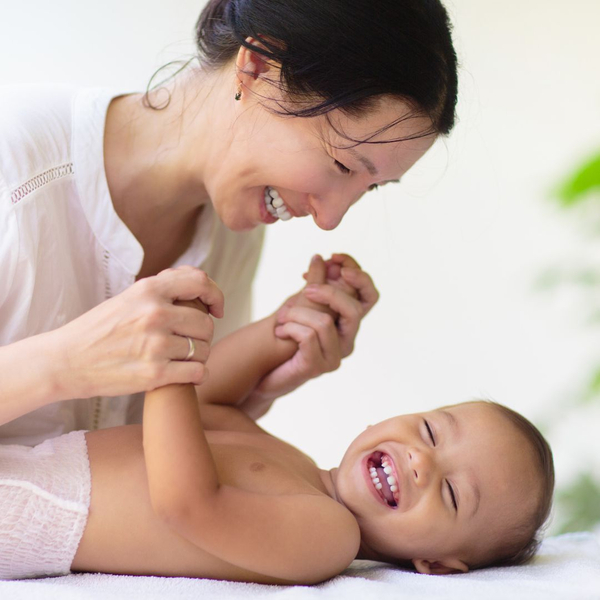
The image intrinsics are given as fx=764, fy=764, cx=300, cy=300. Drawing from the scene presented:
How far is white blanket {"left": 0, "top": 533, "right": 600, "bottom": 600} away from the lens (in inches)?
39.0

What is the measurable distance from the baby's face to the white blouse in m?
0.56

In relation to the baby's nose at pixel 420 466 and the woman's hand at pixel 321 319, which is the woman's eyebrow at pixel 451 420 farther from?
the woman's hand at pixel 321 319

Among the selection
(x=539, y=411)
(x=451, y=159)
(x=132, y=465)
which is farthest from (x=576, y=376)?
(x=132, y=465)

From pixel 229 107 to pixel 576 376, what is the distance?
186cm

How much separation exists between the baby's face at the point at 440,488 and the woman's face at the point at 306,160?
434 millimetres

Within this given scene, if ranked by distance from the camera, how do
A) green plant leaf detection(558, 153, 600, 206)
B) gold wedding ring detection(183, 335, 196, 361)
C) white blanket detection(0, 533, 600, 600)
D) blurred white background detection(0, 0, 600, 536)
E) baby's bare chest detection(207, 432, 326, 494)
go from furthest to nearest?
blurred white background detection(0, 0, 600, 536) < green plant leaf detection(558, 153, 600, 206) < baby's bare chest detection(207, 432, 326, 494) < gold wedding ring detection(183, 335, 196, 361) < white blanket detection(0, 533, 600, 600)

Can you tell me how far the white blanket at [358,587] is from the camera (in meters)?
0.99

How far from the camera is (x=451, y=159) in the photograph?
9.18ft

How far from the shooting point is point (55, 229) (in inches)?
53.3

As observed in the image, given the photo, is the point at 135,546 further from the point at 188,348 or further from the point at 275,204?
the point at 275,204

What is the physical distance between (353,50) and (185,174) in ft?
1.43

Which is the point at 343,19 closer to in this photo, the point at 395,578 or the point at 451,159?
the point at 395,578

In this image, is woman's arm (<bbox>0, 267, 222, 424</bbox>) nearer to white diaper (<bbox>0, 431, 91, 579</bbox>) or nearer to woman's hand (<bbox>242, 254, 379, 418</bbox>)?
white diaper (<bbox>0, 431, 91, 579</bbox>)

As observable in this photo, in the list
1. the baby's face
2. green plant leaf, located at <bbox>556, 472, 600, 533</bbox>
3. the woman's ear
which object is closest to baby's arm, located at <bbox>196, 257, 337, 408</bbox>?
the baby's face
